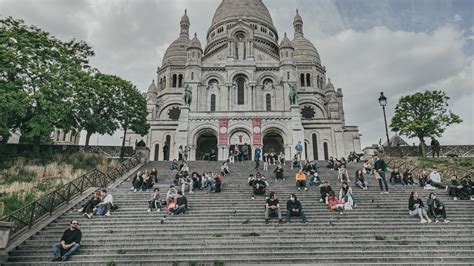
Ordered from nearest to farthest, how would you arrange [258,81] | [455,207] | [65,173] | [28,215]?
[28,215]
[455,207]
[65,173]
[258,81]

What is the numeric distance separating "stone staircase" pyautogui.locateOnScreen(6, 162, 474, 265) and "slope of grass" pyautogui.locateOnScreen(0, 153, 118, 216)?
4111 millimetres

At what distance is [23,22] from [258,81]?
66.6 feet

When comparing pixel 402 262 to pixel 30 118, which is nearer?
pixel 402 262

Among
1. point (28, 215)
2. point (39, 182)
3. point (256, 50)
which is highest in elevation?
point (256, 50)

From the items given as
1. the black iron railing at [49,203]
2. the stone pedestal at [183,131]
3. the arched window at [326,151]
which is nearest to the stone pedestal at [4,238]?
the black iron railing at [49,203]

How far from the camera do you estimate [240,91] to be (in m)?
32.9

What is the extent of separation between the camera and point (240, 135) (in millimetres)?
28641

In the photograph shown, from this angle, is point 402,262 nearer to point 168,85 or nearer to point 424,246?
point 424,246

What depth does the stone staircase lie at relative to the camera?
8.14m

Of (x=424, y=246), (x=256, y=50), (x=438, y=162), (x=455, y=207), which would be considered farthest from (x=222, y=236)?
(x=256, y=50)

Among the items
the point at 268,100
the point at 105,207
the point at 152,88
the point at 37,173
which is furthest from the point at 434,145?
the point at 152,88

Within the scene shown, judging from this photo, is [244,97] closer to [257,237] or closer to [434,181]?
[434,181]

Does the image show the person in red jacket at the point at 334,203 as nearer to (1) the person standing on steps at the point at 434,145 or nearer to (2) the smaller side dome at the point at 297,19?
(1) the person standing on steps at the point at 434,145

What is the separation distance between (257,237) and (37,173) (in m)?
14.3
